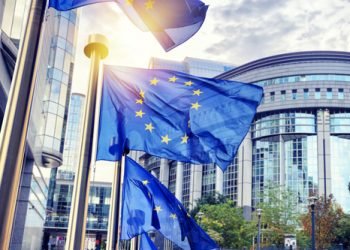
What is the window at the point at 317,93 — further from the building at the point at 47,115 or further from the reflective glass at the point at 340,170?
the building at the point at 47,115

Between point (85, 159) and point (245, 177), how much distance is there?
83.5 metres

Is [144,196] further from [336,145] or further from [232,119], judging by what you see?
[336,145]

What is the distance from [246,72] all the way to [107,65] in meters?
85.1

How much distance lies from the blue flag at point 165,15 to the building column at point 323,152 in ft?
267

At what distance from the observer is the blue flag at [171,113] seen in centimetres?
1012

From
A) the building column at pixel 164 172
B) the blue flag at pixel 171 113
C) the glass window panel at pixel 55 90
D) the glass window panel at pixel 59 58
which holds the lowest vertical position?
the blue flag at pixel 171 113

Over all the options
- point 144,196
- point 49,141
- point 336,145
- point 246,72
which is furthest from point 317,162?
point 144,196

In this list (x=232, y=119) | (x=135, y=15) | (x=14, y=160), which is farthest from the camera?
(x=232, y=119)

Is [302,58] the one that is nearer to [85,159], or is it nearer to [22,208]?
[22,208]

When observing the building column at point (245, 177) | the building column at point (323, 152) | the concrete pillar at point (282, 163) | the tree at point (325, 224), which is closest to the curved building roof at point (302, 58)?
the building column at point (323, 152)

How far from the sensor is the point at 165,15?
7289 mm

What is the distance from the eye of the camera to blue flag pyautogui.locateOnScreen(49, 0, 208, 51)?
716cm

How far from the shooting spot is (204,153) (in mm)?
10195

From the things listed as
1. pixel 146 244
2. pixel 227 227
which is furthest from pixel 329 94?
pixel 146 244
